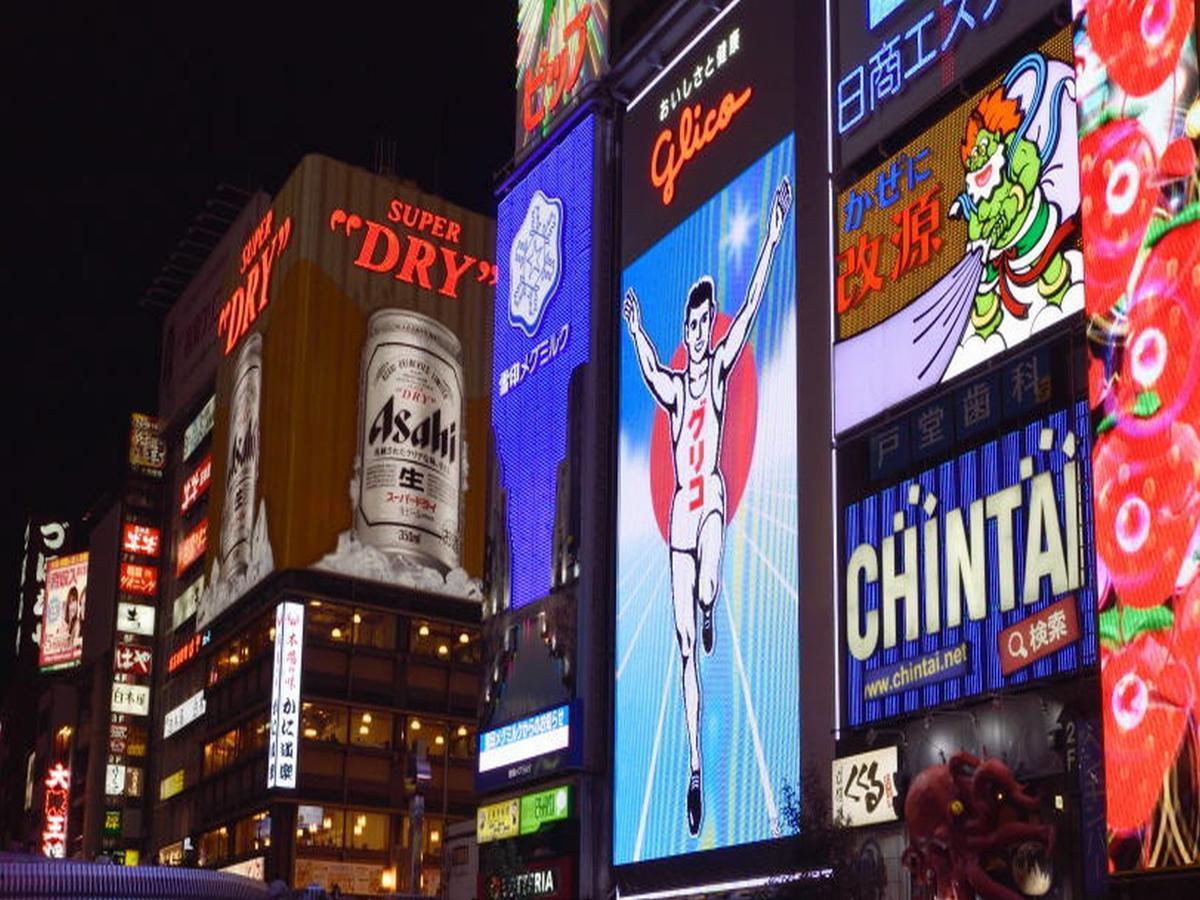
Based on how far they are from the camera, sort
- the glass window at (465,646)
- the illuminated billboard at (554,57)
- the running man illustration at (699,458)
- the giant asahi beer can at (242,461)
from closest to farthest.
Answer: the running man illustration at (699,458)
the illuminated billboard at (554,57)
the giant asahi beer can at (242,461)
the glass window at (465,646)

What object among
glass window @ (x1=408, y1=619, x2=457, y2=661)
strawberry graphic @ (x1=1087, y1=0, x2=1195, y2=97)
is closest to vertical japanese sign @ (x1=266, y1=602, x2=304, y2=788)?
glass window @ (x1=408, y1=619, x2=457, y2=661)

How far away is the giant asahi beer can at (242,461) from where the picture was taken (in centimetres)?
6944

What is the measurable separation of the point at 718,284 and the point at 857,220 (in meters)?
5.43

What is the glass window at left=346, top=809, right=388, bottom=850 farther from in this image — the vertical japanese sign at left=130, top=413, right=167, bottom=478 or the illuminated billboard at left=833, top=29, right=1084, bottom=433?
the illuminated billboard at left=833, top=29, right=1084, bottom=433

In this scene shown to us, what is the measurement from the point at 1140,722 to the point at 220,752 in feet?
185

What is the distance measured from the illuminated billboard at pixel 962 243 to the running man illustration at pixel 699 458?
3548 millimetres

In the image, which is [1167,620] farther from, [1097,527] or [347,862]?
[347,862]

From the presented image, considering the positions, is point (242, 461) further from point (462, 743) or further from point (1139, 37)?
point (1139, 37)

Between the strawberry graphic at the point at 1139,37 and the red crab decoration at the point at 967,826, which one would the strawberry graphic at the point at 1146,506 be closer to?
the red crab decoration at the point at 967,826

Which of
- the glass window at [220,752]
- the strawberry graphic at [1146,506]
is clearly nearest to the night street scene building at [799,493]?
the strawberry graphic at [1146,506]

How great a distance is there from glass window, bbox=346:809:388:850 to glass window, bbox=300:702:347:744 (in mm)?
3037

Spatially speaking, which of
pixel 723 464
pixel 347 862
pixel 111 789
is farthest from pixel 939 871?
pixel 111 789

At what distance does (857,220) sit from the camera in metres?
32.2

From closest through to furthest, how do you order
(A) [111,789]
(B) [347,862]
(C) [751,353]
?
(C) [751,353], (B) [347,862], (A) [111,789]
